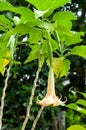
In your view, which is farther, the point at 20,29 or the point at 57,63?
the point at 57,63

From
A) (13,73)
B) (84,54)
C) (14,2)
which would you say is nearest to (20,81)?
(13,73)

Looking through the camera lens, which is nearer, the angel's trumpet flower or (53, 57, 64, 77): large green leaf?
the angel's trumpet flower

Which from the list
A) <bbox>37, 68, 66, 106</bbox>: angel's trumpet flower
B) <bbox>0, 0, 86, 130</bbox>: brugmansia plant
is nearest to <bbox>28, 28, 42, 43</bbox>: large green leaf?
<bbox>0, 0, 86, 130</bbox>: brugmansia plant

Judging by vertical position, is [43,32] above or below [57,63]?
above

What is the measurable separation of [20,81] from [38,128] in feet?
1.60

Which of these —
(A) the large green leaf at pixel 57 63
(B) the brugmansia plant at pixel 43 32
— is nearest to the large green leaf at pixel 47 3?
(B) the brugmansia plant at pixel 43 32

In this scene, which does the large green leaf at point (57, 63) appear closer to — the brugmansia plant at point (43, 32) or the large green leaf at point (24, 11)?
the brugmansia plant at point (43, 32)

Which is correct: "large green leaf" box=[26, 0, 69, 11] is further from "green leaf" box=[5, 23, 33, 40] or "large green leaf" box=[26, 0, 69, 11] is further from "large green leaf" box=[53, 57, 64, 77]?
"large green leaf" box=[53, 57, 64, 77]

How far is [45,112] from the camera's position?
129 inches

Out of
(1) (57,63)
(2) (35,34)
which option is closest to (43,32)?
(2) (35,34)

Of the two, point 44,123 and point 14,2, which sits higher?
point 14,2

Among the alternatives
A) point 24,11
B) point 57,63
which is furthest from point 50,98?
point 24,11

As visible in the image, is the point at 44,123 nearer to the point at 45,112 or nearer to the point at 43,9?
the point at 45,112

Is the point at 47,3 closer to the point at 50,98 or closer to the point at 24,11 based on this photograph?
the point at 24,11
